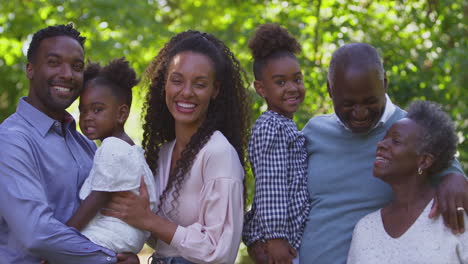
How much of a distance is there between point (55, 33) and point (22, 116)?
0.51m

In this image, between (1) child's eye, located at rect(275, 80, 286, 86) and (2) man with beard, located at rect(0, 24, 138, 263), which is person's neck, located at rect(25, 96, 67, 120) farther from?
(1) child's eye, located at rect(275, 80, 286, 86)

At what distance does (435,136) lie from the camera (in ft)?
9.95

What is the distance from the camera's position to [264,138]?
3.35 meters

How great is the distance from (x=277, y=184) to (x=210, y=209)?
1.35 ft

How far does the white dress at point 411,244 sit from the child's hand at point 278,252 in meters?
0.33

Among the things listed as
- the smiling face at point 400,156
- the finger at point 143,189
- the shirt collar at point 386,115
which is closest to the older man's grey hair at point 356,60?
the shirt collar at point 386,115

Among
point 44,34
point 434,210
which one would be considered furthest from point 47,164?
point 434,210

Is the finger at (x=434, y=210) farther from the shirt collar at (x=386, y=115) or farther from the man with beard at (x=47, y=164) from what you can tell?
the man with beard at (x=47, y=164)

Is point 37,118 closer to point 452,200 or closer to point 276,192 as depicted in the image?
point 276,192

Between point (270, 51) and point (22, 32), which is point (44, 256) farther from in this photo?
point (22, 32)

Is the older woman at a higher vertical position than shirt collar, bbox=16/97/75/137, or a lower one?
lower

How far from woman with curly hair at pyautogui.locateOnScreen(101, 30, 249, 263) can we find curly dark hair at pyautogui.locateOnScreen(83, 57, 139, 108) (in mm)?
134

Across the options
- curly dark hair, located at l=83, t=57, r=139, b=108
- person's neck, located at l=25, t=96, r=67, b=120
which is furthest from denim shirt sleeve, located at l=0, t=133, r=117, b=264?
curly dark hair, located at l=83, t=57, r=139, b=108

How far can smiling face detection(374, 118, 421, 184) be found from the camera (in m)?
3.02
